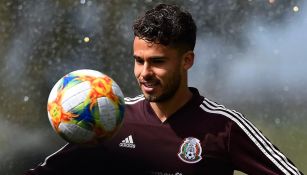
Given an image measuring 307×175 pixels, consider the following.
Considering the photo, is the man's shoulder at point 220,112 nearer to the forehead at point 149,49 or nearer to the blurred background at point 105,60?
the forehead at point 149,49

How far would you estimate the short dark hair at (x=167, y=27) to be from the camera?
4547 millimetres

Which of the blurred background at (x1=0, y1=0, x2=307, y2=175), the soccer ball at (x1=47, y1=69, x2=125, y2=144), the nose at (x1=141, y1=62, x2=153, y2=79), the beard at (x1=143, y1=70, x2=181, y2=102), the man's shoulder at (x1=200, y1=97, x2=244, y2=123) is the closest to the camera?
the soccer ball at (x1=47, y1=69, x2=125, y2=144)

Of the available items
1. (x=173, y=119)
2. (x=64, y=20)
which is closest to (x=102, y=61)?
(x=64, y=20)

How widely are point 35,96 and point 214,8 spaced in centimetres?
409

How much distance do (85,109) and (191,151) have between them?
892mm

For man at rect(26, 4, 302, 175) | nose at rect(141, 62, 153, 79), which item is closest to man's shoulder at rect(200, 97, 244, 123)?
man at rect(26, 4, 302, 175)

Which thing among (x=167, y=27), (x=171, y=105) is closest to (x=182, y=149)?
(x=171, y=105)

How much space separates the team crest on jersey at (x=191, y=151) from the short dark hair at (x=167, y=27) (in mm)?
702

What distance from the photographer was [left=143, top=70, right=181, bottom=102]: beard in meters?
4.53

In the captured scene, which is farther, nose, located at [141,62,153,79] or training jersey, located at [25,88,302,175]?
training jersey, located at [25,88,302,175]

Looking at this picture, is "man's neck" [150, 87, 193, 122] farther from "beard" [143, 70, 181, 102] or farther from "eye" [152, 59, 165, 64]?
"eye" [152, 59, 165, 64]

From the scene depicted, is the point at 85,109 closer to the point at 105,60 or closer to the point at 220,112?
the point at 220,112

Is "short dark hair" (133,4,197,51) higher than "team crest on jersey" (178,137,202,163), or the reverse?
"short dark hair" (133,4,197,51)

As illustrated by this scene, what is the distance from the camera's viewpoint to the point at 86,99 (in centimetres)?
430
